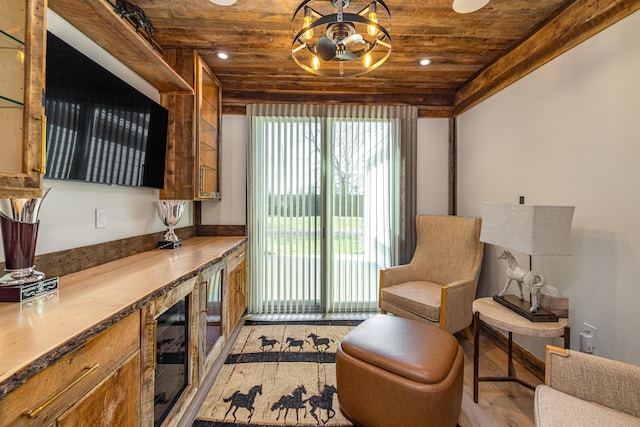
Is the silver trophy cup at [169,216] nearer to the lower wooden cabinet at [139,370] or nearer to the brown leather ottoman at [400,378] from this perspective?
the lower wooden cabinet at [139,370]

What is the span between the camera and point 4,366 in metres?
0.66

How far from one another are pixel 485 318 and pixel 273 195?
2.37 m

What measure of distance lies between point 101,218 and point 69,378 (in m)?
1.22

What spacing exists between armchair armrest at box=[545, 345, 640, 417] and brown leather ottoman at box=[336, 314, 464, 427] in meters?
0.46

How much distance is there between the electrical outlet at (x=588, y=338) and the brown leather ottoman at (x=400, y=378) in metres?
0.81

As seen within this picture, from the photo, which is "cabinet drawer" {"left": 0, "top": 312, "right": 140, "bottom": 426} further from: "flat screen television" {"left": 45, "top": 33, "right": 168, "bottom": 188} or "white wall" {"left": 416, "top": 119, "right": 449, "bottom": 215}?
"white wall" {"left": 416, "top": 119, "right": 449, "bottom": 215}

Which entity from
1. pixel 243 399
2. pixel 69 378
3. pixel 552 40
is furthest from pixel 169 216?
pixel 552 40

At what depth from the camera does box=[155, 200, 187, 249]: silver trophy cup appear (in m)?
2.30

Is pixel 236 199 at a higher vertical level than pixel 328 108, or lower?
lower

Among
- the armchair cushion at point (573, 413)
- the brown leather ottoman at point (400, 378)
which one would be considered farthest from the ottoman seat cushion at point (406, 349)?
the armchair cushion at point (573, 413)

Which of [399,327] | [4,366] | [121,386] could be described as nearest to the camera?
[4,366]

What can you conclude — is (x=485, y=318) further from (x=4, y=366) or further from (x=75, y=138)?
(x=75, y=138)

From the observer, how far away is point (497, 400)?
1.86m

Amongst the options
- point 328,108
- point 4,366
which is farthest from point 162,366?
point 328,108
